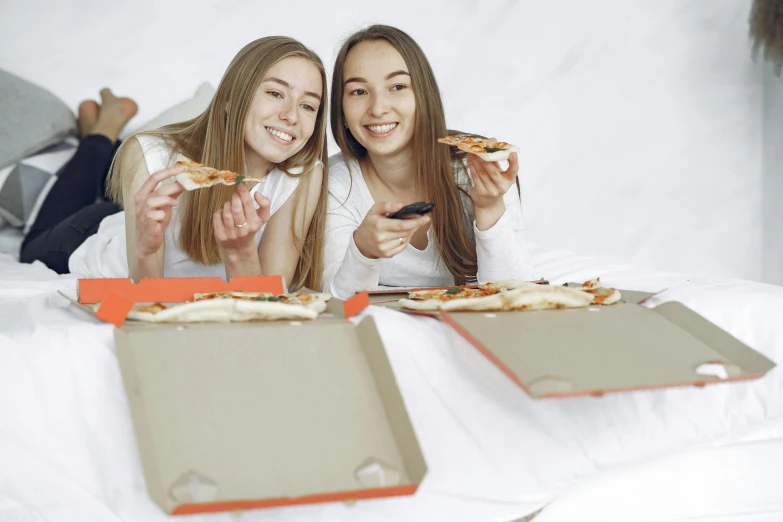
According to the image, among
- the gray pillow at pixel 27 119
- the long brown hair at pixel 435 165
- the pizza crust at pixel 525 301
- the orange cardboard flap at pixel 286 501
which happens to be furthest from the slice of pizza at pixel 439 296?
the gray pillow at pixel 27 119

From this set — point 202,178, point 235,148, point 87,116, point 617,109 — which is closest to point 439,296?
point 202,178

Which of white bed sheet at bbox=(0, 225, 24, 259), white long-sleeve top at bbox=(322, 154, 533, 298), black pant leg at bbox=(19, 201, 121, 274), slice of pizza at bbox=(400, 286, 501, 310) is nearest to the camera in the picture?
slice of pizza at bbox=(400, 286, 501, 310)

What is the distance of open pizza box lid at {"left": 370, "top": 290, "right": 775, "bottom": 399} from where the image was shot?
2.66ft

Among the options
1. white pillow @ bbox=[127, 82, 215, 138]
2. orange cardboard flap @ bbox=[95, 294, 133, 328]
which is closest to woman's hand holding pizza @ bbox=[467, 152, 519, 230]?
orange cardboard flap @ bbox=[95, 294, 133, 328]

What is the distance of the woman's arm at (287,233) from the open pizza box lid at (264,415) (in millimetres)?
878

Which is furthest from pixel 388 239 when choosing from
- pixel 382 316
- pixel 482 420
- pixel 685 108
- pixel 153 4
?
pixel 685 108

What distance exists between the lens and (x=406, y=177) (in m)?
1.87

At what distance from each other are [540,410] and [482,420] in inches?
3.2

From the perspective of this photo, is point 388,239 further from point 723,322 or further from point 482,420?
point 723,322

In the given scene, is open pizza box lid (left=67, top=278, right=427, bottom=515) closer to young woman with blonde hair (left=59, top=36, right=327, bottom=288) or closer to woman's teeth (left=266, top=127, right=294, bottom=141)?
young woman with blonde hair (left=59, top=36, right=327, bottom=288)

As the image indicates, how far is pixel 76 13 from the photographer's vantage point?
10.5 ft

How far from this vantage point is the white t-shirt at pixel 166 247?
176 cm

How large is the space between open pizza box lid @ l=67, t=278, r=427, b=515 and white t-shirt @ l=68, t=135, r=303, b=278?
0.82 metres

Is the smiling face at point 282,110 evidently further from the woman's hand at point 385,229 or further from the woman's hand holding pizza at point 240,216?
the woman's hand at point 385,229
